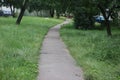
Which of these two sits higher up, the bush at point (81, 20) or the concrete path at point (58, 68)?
the concrete path at point (58, 68)

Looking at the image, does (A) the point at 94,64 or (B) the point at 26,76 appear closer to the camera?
(B) the point at 26,76

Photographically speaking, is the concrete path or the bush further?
the bush

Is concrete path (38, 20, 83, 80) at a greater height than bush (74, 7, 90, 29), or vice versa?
concrete path (38, 20, 83, 80)

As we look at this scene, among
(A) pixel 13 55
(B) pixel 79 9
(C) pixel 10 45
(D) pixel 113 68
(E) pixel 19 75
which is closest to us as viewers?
(E) pixel 19 75

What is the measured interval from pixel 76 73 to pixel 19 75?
179 centimetres

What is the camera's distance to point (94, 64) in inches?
435

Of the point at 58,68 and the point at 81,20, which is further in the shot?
the point at 81,20

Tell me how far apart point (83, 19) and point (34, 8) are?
1476 inches

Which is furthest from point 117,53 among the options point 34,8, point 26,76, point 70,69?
point 34,8

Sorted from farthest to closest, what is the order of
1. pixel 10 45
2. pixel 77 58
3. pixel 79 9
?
pixel 79 9 → pixel 10 45 → pixel 77 58

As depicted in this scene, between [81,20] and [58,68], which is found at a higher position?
[58,68]

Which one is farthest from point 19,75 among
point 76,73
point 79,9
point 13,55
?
point 79,9

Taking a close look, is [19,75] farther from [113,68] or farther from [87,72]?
[113,68]

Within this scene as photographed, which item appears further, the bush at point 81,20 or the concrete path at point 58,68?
the bush at point 81,20
